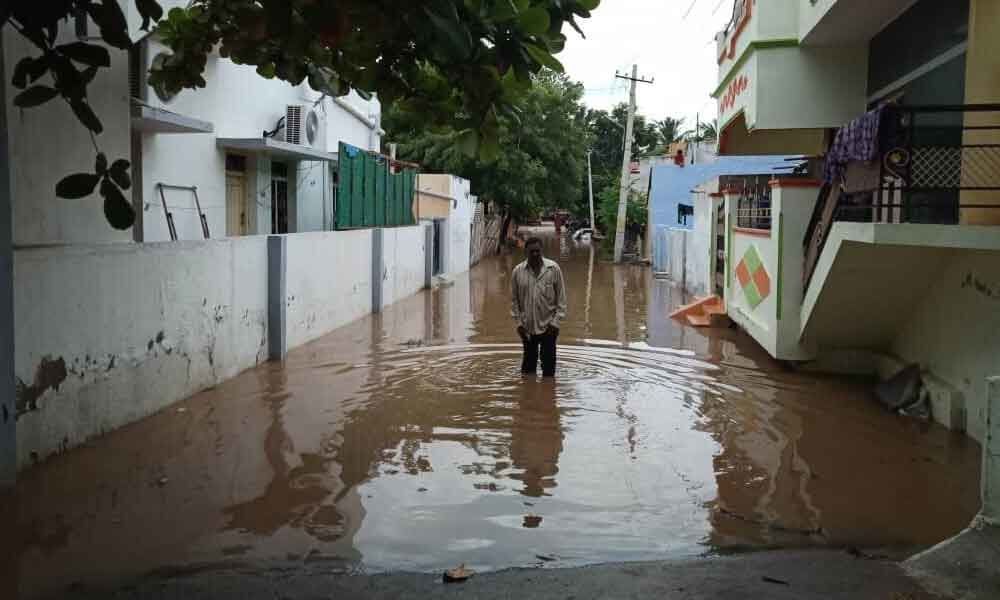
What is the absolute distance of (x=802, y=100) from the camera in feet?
38.1

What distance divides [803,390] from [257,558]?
709cm

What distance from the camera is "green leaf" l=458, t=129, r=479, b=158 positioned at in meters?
4.71

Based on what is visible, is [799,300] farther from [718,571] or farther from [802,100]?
[718,571]

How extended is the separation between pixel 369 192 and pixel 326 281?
15.4 feet

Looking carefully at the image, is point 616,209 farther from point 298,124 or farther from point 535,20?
point 535,20

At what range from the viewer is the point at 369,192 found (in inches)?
721

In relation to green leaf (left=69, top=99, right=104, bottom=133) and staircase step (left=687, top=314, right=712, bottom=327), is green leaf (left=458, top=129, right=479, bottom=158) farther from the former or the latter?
staircase step (left=687, top=314, right=712, bottom=327)

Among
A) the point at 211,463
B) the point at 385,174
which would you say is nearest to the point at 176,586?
the point at 211,463

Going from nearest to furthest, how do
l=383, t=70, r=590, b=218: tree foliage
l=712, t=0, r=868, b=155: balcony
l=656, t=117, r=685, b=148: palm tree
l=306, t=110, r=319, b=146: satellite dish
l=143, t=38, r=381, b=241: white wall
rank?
l=712, t=0, r=868, b=155: balcony
l=143, t=38, r=381, b=241: white wall
l=306, t=110, r=319, b=146: satellite dish
l=383, t=70, r=590, b=218: tree foliage
l=656, t=117, r=685, b=148: palm tree

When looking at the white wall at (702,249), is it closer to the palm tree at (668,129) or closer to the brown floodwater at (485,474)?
the brown floodwater at (485,474)

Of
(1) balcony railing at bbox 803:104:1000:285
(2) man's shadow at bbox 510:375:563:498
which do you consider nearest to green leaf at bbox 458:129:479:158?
(2) man's shadow at bbox 510:375:563:498

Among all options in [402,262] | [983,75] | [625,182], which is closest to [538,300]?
[983,75]

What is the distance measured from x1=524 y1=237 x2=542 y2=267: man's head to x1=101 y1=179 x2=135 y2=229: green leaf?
5954 mm

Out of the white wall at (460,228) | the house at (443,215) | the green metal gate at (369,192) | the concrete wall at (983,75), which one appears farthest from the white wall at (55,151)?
the white wall at (460,228)
